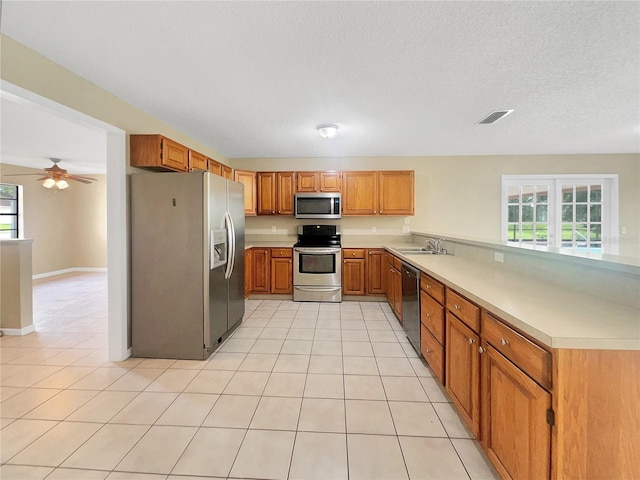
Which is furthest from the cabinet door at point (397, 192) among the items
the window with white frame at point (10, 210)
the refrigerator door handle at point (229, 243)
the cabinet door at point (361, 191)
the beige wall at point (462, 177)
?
the window with white frame at point (10, 210)

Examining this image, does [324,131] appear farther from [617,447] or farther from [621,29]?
[617,447]

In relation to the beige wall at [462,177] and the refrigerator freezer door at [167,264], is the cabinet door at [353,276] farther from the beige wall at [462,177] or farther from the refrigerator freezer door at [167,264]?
the refrigerator freezer door at [167,264]

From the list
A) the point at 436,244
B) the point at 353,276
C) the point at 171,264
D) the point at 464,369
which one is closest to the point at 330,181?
the point at 353,276

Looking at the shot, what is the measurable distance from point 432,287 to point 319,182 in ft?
9.67

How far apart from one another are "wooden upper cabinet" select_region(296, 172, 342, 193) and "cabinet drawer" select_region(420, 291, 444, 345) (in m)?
2.68

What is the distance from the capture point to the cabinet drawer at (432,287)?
202cm

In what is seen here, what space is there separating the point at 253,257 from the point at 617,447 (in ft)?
13.9

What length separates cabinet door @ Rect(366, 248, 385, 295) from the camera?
4418mm

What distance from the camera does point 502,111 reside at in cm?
284

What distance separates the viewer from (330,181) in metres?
4.66

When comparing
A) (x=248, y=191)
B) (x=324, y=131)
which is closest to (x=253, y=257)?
(x=248, y=191)

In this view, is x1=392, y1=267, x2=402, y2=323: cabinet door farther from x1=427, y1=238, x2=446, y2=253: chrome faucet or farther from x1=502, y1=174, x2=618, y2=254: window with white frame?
x1=502, y1=174, x2=618, y2=254: window with white frame

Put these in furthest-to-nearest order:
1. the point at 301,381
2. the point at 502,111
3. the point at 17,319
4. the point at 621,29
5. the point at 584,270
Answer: the point at 17,319 < the point at 502,111 < the point at 301,381 < the point at 621,29 < the point at 584,270

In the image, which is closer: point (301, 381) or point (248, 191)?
point (301, 381)
